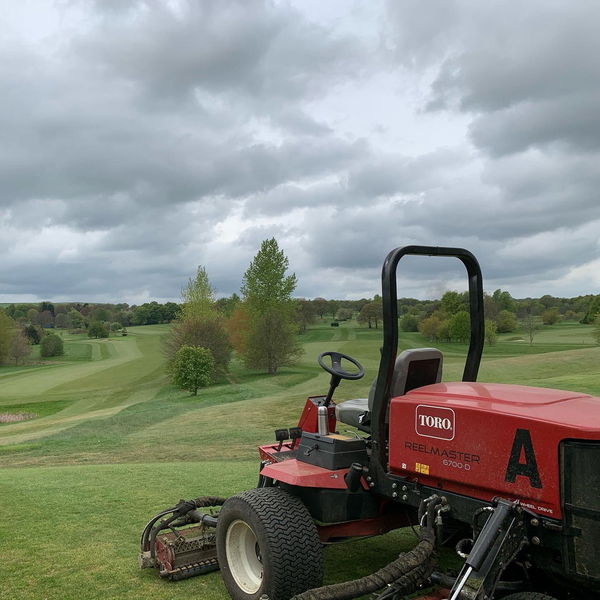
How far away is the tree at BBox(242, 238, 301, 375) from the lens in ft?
143

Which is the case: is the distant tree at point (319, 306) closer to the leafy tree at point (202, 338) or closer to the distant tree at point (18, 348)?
the leafy tree at point (202, 338)

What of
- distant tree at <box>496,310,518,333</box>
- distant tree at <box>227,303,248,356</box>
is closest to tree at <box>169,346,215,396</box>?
distant tree at <box>227,303,248,356</box>

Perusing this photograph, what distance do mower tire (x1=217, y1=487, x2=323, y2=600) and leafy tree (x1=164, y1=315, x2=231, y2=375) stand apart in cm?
3825

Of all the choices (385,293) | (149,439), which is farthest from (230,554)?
(149,439)

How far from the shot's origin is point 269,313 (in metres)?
43.6

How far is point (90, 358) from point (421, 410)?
6787cm

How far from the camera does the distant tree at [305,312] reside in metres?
47.5

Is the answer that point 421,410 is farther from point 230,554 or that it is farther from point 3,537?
point 3,537

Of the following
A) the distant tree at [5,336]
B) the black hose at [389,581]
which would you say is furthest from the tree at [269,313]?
the black hose at [389,581]

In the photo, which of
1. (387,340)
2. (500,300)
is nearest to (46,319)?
(500,300)

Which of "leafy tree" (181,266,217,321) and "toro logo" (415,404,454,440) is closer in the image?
"toro logo" (415,404,454,440)

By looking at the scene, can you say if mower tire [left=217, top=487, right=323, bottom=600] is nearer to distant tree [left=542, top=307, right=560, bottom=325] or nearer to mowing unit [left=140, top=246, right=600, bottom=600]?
mowing unit [left=140, top=246, right=600, bottom=600]

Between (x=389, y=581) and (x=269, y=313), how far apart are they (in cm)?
4065

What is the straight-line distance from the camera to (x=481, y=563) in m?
2.83
